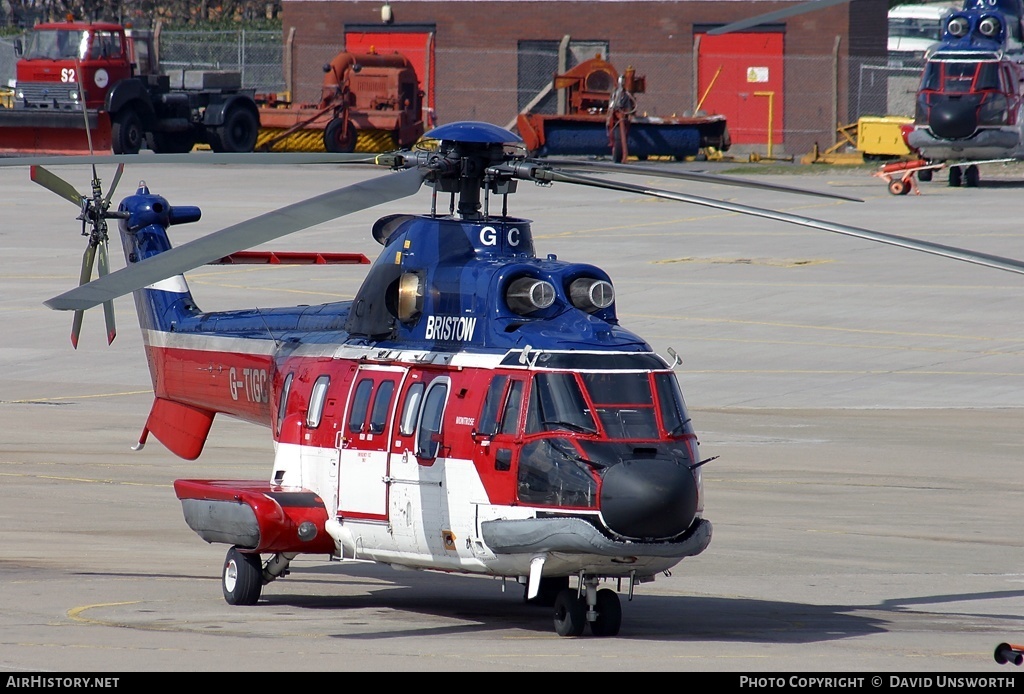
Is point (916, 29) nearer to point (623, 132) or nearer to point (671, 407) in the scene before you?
point (623, 132)

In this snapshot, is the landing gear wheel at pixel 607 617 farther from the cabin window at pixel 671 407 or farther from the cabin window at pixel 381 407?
the cabin window at pixel 381 407

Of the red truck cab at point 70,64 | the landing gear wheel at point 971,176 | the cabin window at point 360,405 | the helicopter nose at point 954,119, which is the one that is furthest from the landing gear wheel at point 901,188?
the cabin window at point 360,405

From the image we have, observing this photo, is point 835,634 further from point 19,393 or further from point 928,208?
point 928,208

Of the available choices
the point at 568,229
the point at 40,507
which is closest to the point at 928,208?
the point at 568,229

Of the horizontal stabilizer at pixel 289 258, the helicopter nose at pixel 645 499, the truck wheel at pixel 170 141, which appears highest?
the truck wheel at pixel 170 141

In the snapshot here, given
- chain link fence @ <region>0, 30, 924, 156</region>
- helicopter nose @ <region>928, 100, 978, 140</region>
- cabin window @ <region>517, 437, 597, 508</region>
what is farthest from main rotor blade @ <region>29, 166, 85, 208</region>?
chain link fence @ <region>0, 30, 924, 156</region>

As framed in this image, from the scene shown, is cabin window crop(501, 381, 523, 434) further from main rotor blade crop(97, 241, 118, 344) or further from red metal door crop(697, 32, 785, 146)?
red metal door crop(697, 32, 785, 146)

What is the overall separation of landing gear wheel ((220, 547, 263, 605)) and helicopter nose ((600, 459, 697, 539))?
3802 millimetres

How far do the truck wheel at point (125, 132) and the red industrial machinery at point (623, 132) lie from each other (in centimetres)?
1303

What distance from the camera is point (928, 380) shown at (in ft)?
Answer: 86.2

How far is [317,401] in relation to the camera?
13.7m

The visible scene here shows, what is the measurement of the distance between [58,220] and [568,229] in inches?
561

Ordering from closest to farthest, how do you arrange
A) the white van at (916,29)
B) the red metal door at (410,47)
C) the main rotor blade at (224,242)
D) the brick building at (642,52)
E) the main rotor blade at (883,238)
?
the main rotor blade at (224,242)
the main rotor blade at (883,238)
the brick building at (642,52)
the red metal door at (410,47)
the white van at (916,29)

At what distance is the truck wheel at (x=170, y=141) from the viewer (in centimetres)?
5388
